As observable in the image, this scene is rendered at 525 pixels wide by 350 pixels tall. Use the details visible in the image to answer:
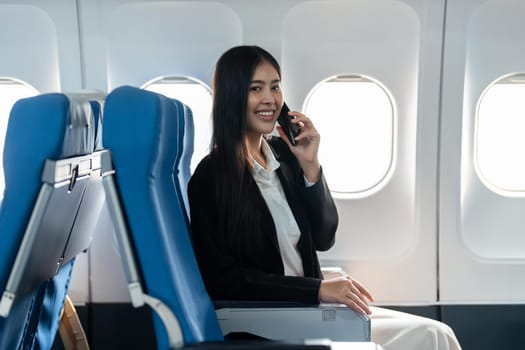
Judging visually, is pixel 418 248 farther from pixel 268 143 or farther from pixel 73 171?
pixel 73 171

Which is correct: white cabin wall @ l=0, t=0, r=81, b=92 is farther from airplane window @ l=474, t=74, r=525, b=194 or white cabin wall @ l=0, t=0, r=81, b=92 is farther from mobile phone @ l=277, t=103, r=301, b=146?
airplane window @ l=474, t=74, r=525, b=194

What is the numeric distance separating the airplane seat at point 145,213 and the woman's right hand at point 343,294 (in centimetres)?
65

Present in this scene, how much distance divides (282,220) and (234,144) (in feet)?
1.08

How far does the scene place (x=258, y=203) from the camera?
2.51 metres

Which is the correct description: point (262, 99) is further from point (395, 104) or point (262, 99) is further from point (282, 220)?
point (395, 104)

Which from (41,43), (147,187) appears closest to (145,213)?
(147,187)

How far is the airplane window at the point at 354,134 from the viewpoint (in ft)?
11.7

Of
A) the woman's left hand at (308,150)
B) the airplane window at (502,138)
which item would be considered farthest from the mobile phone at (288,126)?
the airplane window at (502,138)

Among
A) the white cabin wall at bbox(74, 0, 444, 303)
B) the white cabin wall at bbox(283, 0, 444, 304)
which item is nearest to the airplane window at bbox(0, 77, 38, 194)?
the white cabin wall at bbox(74, 0, 444, 303)

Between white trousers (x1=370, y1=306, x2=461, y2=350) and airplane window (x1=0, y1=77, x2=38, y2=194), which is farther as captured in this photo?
airplane window (x1=0, y1=77, x2=38, y2=194)

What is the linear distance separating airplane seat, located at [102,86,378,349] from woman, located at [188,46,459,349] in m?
0.59

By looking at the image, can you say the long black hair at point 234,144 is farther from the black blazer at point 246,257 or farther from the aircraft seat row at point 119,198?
the aircraft seat row at point 119,198

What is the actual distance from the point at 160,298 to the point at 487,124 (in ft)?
7.96

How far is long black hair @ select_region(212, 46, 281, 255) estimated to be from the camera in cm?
241
